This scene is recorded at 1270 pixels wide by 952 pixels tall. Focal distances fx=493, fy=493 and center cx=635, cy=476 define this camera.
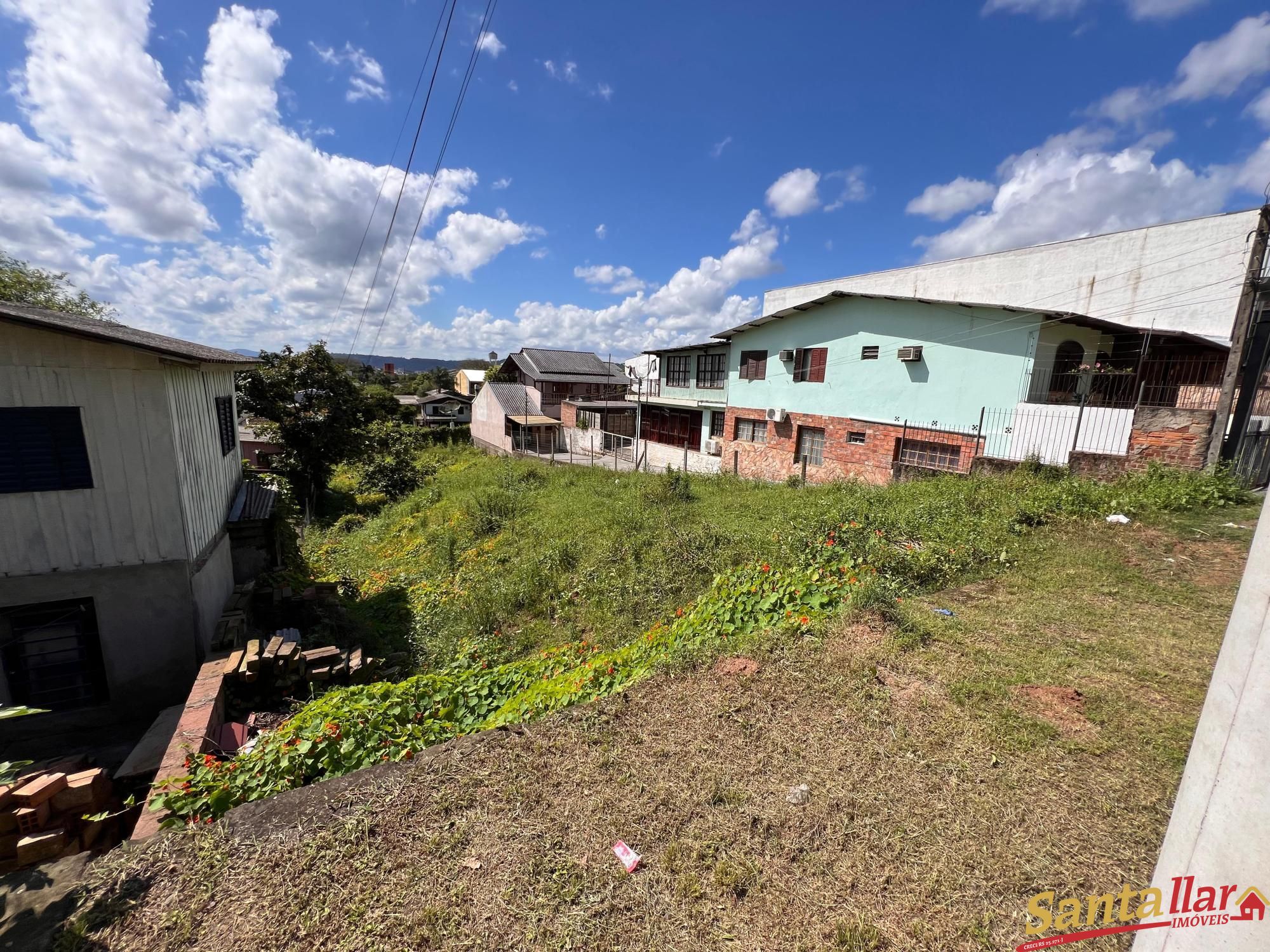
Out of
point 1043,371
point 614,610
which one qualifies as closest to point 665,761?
point 614,610

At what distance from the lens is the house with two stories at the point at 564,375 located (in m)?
36.0

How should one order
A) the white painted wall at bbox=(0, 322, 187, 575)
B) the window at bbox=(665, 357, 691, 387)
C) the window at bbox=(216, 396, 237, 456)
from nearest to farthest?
1. the white painted wall at bbox=(0, 322, 187, 575)
2. the window at bbox=(216, 396, 237, 456)
3. the window at bbox=(665, 357, 691, 387)

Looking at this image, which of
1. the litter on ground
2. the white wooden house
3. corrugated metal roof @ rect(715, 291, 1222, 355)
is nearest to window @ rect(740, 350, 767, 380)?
corrugated metal roof @ rect(715, 291, 1222, 355)

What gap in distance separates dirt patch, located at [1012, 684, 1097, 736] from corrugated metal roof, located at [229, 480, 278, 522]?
10532mm

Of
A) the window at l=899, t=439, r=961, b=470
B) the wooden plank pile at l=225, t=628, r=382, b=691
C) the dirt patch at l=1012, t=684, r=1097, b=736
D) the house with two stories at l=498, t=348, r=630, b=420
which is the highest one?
the house with two stories at l=498, t=348, r=630, b=420

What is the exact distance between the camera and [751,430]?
63.4 feet

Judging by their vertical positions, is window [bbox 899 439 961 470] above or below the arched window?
below

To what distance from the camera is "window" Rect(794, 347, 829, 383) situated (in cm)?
1639

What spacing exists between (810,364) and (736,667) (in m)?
14.7

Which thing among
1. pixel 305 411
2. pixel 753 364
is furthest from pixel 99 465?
pixel 753 364

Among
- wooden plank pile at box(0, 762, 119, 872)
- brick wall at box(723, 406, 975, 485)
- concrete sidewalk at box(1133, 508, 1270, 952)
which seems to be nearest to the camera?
concrete sidewalk at box(1133, 508, 1270, 952)

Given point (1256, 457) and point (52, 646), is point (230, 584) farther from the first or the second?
point (1256, 457)

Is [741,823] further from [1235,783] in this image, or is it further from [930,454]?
[930,454]

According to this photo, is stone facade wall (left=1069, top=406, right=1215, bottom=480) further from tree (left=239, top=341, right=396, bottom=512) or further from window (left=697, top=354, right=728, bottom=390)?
tree (left=239, top=341, right=396, bottom=512)
